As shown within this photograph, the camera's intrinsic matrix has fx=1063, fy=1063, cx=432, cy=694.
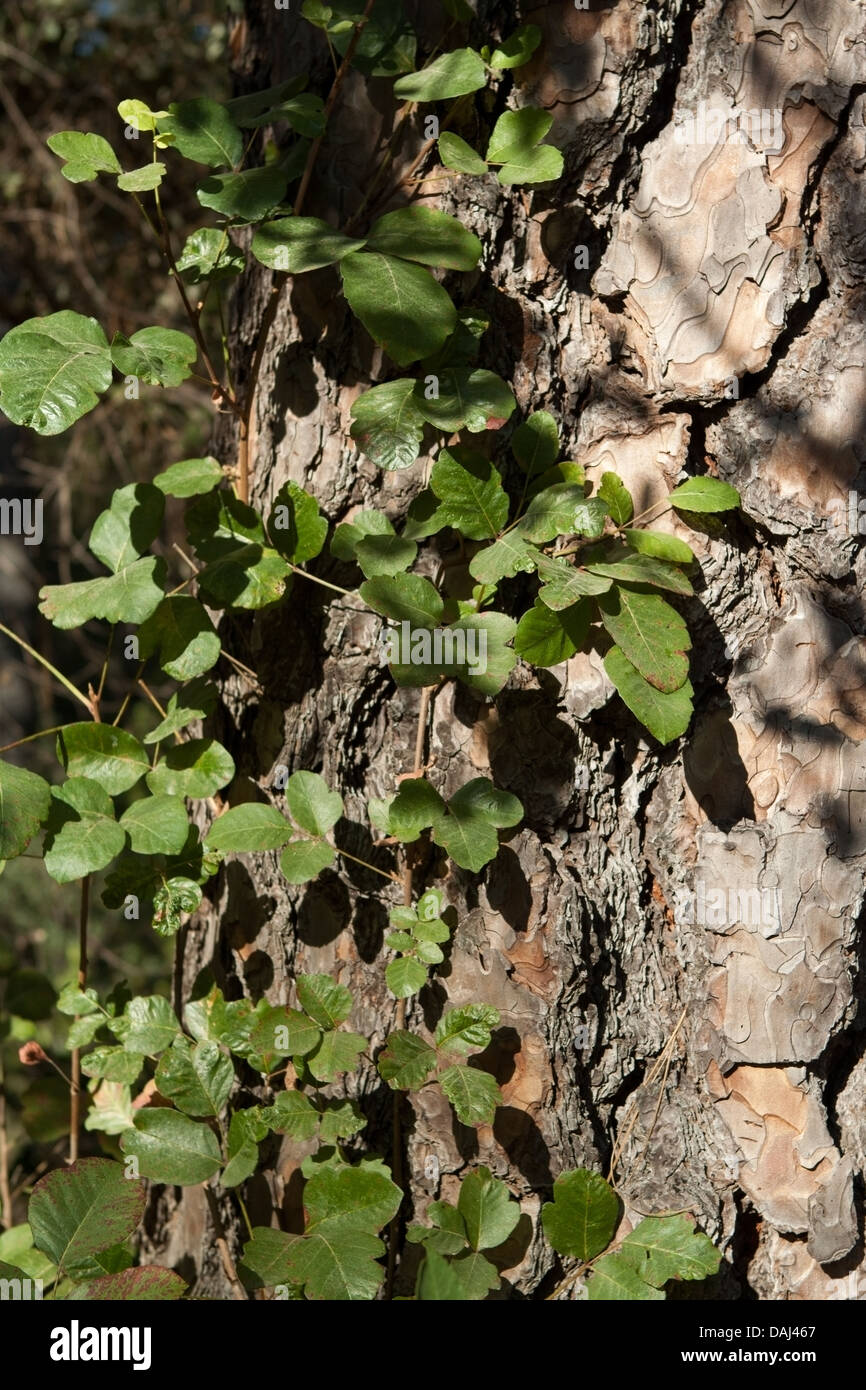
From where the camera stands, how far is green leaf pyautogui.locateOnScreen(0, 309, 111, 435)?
1.17 meters

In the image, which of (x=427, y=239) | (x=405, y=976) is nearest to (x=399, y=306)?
(x=427, y=239)

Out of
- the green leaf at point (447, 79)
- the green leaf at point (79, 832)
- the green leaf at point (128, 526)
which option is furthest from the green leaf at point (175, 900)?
the green leaf at point (447, 79)

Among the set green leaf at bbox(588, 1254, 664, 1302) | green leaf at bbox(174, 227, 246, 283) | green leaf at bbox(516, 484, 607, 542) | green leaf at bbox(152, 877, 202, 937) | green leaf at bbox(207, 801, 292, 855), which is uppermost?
green leaf at bbox(174, 227, 246, 283)

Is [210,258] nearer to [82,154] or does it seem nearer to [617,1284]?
[82,154]

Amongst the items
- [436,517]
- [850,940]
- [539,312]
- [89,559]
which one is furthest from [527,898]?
[89,559]

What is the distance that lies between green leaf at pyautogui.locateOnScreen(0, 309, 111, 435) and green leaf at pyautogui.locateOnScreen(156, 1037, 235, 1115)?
82 cm

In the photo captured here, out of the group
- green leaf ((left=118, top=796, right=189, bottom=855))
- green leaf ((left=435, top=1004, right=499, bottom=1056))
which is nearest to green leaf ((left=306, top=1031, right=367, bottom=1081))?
green leaf ((left=435, top=1004, right=499, bottom=1056))

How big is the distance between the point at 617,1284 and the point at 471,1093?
0.28m

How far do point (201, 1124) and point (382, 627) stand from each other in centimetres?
71

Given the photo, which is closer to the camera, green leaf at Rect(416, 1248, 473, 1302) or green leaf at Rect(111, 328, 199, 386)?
green leaf at Rect(416, 1248, 473, 1302)

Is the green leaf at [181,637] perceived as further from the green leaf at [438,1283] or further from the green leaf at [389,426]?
the green leaf at [438,1283]

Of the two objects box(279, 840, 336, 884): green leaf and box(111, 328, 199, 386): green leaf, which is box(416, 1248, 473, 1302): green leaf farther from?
box(111, 328, 199, 386): green leaf

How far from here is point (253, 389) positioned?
5.24 ft
